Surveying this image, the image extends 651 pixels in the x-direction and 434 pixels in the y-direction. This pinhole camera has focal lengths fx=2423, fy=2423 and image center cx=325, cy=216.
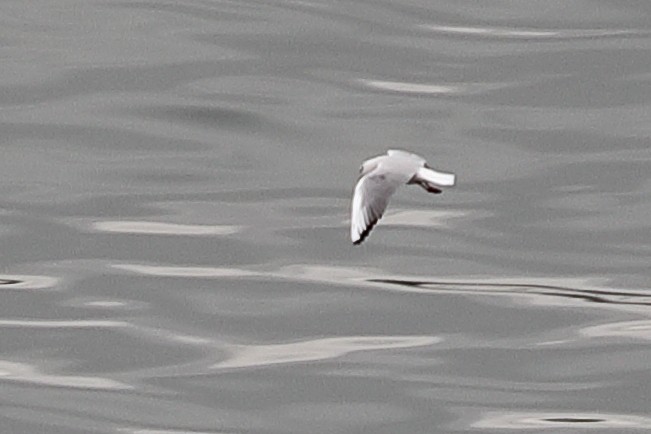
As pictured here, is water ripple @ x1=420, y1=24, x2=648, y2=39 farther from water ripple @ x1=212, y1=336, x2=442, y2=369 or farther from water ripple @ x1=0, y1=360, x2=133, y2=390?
water ripple @ x1=0, y1=360, x2=133, y2=390

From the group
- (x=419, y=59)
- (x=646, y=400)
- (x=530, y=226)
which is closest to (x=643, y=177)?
(x=530, y=226)

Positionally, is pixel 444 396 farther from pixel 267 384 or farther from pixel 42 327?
pixel 42 327

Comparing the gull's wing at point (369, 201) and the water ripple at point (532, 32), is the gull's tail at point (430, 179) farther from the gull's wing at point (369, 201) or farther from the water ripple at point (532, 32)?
the water ripple at point (532, 32)

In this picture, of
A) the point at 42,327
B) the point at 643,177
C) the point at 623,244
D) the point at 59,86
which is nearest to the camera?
the point at 42,327

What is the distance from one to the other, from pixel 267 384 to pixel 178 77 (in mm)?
4642

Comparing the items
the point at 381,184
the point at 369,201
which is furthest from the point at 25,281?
the point at 369,201

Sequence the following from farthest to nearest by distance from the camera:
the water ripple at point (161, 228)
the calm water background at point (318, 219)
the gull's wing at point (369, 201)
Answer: the water ripple at point (161, 228)
the calm water background at point (318, 219)
the gull's wing at point (369, 201)

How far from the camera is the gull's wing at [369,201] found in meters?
7.48

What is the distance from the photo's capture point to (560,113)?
14.5 meters

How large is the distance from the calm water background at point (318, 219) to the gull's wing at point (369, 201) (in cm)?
266

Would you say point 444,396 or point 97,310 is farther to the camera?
point 97,310

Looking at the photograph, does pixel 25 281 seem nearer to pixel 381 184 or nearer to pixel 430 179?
pixel 381 184

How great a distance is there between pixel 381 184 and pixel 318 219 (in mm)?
5252

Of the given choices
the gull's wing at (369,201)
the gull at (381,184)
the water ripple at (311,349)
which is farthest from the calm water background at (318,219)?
the gull's wing at (369,201)
